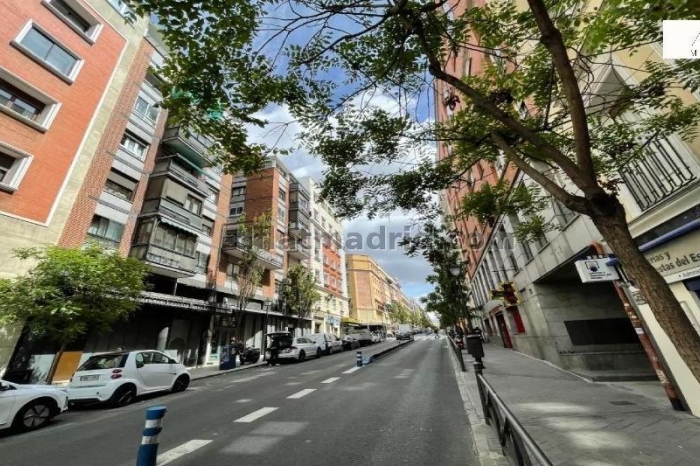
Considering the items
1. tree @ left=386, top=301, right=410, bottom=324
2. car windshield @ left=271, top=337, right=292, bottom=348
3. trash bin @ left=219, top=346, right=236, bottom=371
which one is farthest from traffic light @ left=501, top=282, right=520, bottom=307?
tree @ left=386, top=301, right=410, bottom=324

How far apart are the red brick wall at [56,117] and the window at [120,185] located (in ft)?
7.08

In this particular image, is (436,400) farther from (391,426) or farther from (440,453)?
(440,453)

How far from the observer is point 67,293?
1145cm

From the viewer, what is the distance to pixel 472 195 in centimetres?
726

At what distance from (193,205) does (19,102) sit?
10.0 m

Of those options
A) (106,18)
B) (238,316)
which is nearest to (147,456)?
(238,316)

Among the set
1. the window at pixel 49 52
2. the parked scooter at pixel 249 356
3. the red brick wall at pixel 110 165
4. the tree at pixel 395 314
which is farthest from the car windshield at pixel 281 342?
the tree at pixel 395 314

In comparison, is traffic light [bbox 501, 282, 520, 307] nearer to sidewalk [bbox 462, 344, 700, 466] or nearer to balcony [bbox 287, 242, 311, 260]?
sidewalk [bbox 462, 344, 700, 466]

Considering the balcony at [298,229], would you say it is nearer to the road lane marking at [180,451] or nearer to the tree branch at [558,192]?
the road lane marking at [180,451]

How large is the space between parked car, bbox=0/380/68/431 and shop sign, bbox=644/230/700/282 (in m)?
13.0

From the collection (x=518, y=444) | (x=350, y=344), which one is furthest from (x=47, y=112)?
(x=350, y=344)

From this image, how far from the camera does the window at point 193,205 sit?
877 inches

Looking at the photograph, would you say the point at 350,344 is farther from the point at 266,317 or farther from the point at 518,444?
the point at 518,444

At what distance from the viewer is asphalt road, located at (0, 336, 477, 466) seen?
4730 millimetres
